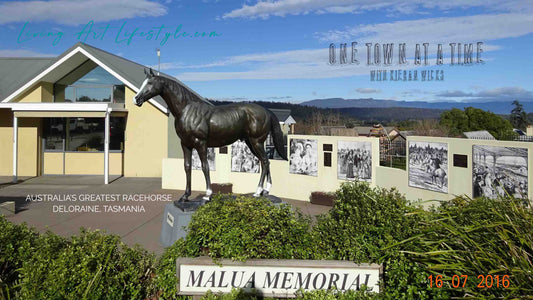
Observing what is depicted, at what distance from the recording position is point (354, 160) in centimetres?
1266

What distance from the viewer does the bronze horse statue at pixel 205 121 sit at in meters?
7.49

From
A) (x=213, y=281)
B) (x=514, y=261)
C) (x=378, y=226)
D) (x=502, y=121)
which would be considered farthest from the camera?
(x=502, y=121)

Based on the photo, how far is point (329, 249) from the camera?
14.6 feet

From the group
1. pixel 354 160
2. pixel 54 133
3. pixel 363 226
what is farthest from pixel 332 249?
pixel 54 133

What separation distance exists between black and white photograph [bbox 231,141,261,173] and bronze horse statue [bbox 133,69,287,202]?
6395 millimetres

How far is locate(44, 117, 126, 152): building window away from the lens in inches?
785

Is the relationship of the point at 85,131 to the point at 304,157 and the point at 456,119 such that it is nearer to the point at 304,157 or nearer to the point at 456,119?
the point at 304,157

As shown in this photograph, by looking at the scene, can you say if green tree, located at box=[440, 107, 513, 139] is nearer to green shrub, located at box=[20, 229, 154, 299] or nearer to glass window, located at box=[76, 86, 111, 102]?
glass window, located at box=[76, 86, 111, 102]

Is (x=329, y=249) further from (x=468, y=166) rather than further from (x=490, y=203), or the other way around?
(x=468, y=166)

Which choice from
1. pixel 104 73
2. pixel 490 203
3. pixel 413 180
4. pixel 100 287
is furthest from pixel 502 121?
pixel 100 287

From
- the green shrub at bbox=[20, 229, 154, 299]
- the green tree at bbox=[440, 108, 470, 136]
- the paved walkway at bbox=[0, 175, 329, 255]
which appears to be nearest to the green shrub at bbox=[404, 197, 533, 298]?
the green shrub at bbox=[20, 229, 154, 299]

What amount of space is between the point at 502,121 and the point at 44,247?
41405mm

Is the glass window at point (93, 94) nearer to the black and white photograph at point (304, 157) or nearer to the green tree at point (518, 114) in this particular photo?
the black and white photograph at point (304, 157)
